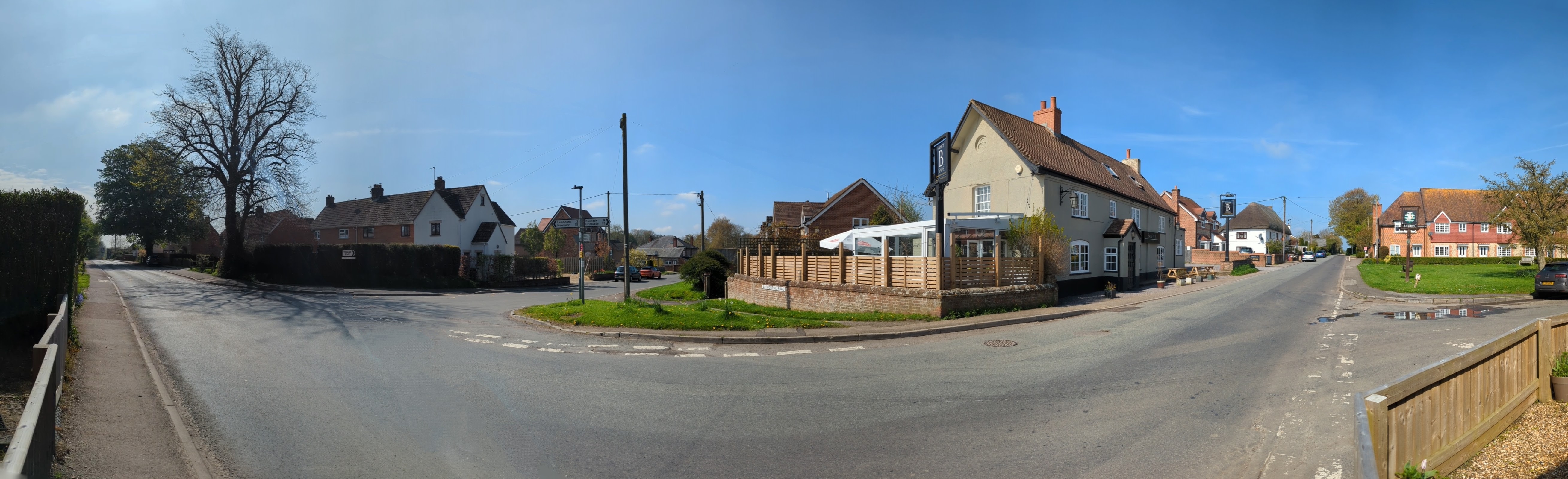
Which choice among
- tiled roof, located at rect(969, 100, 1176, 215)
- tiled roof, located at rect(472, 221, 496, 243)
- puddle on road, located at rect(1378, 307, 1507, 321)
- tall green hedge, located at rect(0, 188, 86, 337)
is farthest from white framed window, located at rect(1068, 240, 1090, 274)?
tiled roof, located at rect(472, 221, 496, 243)

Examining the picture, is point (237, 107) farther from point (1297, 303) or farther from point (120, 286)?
point (1297, 303)

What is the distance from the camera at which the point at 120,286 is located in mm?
26984

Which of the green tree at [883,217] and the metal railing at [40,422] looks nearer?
the metal railing at [40,422]

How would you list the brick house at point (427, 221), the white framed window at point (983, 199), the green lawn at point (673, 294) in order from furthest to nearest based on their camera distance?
the brick house at point (427, 221)
the green lawn at point (673, 294)
the white framed window at point (983, 199)

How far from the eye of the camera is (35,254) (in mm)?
11258

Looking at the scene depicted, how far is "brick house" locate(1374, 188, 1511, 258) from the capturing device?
194 feet

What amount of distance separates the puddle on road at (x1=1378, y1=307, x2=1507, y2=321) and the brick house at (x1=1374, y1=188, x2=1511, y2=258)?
57676mm

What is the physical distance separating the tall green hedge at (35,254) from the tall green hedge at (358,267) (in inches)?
875

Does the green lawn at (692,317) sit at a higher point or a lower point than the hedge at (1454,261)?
lower

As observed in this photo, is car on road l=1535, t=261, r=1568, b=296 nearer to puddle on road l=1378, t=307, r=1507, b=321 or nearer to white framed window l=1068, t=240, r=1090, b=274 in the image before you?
puddle on road l=1378, t=307, r=1507, b=321

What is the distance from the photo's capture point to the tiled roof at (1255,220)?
80625 millimetres

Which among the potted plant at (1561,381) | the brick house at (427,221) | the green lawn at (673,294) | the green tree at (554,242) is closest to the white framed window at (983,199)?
the green lawn at (673,294)

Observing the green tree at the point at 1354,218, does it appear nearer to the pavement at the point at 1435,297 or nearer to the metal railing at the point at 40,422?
the pavement at the point at 1435,297

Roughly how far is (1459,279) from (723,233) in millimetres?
66960
